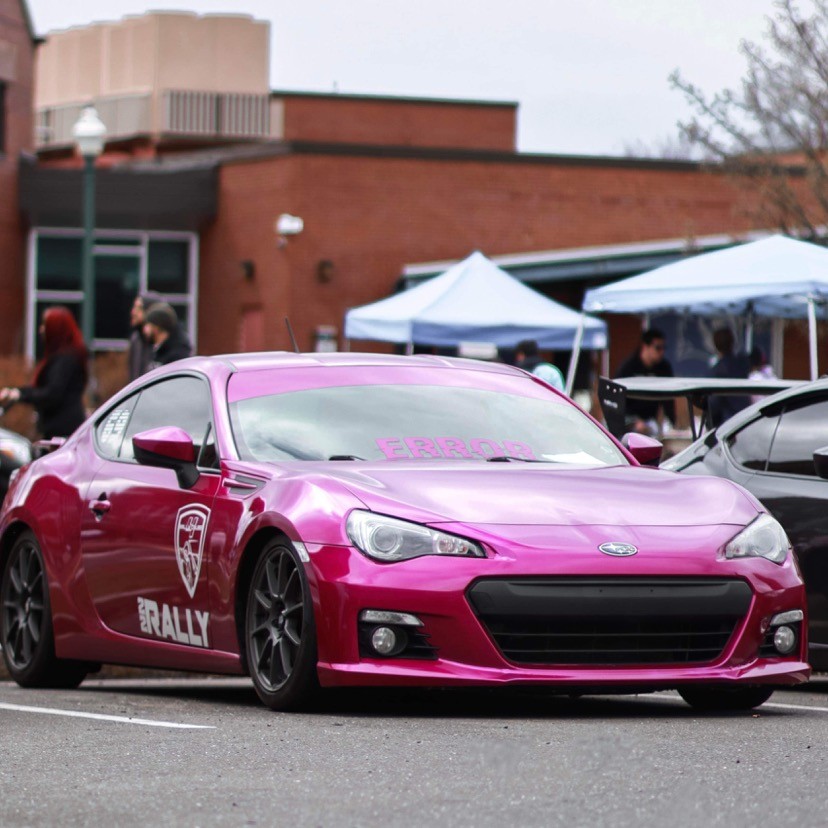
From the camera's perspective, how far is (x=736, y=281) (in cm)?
1619

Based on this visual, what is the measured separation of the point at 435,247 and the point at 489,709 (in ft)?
96.8

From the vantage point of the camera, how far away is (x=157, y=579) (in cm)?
848

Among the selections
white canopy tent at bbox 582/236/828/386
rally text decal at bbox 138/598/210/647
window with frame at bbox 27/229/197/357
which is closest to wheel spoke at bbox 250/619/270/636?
rally text decal at bbox 138/598/210/647

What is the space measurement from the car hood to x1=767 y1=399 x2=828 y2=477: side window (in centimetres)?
137

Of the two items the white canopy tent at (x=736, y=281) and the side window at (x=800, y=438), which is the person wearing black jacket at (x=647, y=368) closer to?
the white canopy tent at (x=736, y=281)

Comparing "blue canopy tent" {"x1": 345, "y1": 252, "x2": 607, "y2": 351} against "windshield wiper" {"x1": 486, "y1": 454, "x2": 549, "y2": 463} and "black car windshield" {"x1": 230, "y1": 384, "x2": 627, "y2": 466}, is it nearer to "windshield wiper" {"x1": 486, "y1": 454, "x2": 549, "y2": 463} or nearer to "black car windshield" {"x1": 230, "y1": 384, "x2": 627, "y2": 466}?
"black car windshield" {"x1": 230, "y1": 384, "x2": 627, "y2": 466}

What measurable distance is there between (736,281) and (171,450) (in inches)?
338

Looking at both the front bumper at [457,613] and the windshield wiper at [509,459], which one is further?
the windshield wiper at [509,459]

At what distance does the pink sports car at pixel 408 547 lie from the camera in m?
7.24

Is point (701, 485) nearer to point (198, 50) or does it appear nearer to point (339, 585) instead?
point (339, 585)

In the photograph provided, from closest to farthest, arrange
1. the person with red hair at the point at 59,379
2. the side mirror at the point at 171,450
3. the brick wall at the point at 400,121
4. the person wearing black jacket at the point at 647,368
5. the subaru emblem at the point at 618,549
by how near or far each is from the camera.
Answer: the subaru emblem at the point at 618,549, the side mirror at the point at 171,450, the person with red hair at the point at 59,379, the person wearing black jacket at the point at 647,368, the brick wall at the point at 400,121

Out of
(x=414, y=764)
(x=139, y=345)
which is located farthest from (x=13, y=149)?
(x=414, y=764)

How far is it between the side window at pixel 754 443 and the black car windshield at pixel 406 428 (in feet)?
3.30

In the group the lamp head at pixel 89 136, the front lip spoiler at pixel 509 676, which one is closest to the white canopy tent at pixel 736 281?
the front lip spoiler at pixel 509 676
